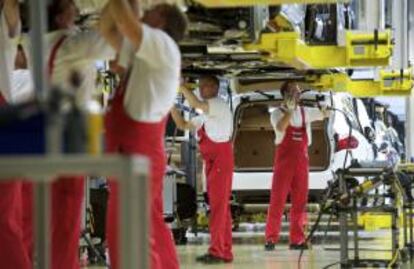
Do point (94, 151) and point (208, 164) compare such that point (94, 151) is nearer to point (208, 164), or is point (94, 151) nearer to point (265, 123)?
point (208, 164)

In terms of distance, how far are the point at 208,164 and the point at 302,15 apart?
160 cm

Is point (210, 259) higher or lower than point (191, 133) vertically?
lower

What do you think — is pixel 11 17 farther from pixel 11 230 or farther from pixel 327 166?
pixel 327 166

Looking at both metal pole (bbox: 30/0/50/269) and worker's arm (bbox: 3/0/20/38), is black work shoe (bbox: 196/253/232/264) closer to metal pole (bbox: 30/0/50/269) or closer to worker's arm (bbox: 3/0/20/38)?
worker's arm (bbox: 3/0/20/38)

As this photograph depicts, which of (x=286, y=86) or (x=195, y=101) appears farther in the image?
(x=286, y=86)

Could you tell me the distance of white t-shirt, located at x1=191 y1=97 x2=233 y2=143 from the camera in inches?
328

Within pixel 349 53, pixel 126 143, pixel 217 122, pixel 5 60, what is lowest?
pixel 126 143

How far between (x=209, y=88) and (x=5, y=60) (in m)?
3.71

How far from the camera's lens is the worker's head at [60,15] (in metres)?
4.66

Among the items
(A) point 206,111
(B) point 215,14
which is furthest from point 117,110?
(A) point 206,111

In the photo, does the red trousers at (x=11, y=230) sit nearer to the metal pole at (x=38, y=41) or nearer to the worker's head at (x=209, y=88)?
the metal pole at (x=38, y=41)

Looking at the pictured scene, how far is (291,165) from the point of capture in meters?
9.38

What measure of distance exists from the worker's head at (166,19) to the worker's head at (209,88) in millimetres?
3756

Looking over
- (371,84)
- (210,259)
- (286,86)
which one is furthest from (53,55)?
(371,84)
